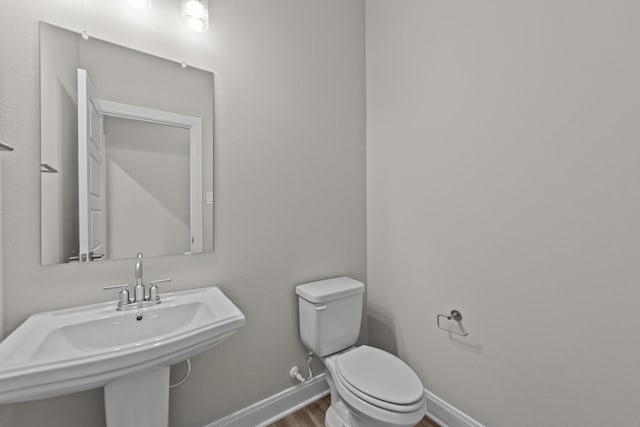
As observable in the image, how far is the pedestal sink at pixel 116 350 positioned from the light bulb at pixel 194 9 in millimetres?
1259

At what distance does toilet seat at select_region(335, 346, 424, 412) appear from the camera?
1119 millimetres

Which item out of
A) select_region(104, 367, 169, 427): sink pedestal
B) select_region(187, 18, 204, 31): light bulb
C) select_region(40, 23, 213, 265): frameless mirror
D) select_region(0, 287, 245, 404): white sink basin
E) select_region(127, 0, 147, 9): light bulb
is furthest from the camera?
select_region(187, 18, 204, 31): light bulb

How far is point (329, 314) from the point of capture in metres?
1.54

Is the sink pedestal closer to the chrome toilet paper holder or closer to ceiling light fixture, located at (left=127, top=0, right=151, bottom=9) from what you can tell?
the chrome toilet paper holder

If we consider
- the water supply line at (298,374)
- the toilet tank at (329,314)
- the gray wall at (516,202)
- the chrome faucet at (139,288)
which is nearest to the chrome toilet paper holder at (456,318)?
the gray wall at (516,202)

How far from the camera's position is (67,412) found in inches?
42.2

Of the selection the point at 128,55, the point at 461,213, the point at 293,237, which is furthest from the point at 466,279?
the point at 128,55

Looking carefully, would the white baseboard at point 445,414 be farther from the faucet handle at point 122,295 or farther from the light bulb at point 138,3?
the light bulb at point 138,3

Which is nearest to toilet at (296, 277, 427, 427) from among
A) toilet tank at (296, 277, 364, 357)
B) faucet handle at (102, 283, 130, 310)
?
toilet tank at (296, 277, 364, 357)

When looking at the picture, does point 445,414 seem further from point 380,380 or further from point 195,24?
point 195,24

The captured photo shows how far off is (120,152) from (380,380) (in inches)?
59.7

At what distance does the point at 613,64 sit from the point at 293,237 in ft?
4.97

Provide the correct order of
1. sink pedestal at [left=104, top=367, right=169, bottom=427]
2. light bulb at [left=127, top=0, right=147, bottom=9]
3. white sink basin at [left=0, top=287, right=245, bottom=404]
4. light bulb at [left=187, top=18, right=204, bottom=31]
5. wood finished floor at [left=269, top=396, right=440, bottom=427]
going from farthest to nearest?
1. wood finished floor at [left=269, top=396, right=440, bottom=427]
2. light bulb at [left=187, top=18, right=204, bottom=31]
3. light bulb at [left=127, top=0, right=147, bottom=9]
4. sink pedestal at [left=104, top=367, right=169, bottom=427]
5. white sink basin at [left=0, top=287, right=245, bottom=404]

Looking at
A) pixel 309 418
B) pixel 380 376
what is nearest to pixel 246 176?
pixel 380 376
